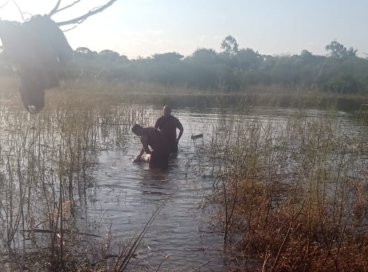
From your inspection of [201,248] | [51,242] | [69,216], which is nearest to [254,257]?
[201,248]

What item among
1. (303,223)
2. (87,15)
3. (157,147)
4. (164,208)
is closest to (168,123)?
(157,147)

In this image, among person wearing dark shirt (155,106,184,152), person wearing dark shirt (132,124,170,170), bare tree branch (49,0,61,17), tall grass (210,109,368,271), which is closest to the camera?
bare tree branch (49,0,61,17)

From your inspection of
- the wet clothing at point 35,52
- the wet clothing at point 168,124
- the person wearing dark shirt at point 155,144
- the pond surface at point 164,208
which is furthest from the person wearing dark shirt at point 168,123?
the wet clothing at point 35,52

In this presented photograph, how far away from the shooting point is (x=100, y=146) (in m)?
13.4

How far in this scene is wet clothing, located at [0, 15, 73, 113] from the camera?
0.92 metres

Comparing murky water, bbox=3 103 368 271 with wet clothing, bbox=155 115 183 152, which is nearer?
murky water, bbox=3 103 368 271

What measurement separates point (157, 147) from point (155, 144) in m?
0.11

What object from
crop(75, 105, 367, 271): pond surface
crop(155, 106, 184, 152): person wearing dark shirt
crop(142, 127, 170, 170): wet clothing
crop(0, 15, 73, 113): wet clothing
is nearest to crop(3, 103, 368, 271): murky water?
crop(75, 105, 367, 271): pond surface

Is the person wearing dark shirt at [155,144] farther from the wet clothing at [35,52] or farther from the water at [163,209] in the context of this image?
the wet clothing at [35,52]

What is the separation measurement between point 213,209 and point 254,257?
6.55 feet

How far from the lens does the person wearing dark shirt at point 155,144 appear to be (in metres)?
10.2

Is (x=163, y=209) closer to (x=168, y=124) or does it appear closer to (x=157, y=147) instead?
(x=157, y=147)

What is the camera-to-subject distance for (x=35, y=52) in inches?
36.7

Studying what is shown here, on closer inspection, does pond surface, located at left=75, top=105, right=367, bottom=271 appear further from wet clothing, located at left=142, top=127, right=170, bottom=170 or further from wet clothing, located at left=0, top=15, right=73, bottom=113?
wet clothing, located at left=0, top=15, right=73, bottom=113
